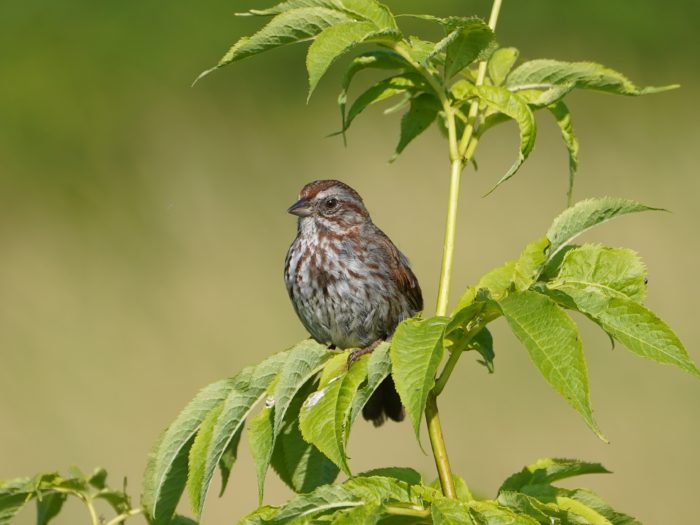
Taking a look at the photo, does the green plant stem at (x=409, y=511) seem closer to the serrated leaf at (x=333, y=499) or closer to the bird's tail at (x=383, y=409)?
the serrated leaf at (x=333, y=499)

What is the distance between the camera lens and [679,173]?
6.59 meters

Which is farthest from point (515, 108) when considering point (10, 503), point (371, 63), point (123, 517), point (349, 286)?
point (349, 286)

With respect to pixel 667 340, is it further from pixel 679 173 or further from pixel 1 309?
pixel 1 309

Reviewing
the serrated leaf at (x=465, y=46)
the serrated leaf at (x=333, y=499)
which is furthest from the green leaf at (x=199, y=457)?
the serrated leaf at (x=465, y=46)

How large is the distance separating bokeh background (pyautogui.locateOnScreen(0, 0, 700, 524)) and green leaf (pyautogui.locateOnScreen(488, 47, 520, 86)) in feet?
9.68

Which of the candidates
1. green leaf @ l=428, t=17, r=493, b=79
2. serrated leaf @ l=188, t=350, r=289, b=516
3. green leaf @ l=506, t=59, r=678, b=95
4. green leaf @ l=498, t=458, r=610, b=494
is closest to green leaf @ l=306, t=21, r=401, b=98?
green leaf @ l=428, t=17, r=493, b=79

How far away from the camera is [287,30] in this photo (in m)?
2.03

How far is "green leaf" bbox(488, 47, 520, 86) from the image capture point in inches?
90.5

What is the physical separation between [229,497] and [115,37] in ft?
11.8

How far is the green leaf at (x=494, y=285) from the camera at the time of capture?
1.89m

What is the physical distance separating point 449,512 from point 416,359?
0.21m

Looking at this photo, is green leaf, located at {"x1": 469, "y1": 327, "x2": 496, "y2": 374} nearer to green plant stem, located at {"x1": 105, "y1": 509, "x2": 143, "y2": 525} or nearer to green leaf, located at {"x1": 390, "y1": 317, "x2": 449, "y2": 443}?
green leaf, located at {"x1": 390, "y1": 317, "x2": 449, "y2": 443}

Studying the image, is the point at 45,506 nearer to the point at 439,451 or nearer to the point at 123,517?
the point at 123,517

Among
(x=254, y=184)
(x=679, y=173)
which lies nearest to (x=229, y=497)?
(x=254, y=184)
